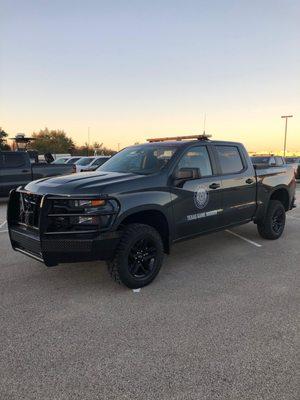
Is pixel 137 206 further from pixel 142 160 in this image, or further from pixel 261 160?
pixel 261 160

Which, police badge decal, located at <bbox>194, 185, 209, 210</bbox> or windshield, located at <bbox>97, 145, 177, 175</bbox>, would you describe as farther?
police badge decal, located at <bbox>194, 185, 209, 210</bbox>

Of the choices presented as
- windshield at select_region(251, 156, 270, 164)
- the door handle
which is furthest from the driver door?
windshield at select_region(251, 156, 270, 164)

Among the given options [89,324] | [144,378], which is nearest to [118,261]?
[89,324]

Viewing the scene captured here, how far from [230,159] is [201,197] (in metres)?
1.17

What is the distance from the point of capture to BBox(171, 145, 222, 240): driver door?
198 inches

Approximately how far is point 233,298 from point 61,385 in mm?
2221

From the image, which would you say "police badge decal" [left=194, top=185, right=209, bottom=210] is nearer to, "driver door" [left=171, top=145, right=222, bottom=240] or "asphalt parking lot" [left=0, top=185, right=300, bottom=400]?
"driver door" [left=171, top=145, right=222, bottom=240]

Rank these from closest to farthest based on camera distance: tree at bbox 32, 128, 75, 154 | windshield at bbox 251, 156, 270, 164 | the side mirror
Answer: the side mirror → windshield at bbox 251, 156, 270, 164 → tree at bbox 32, 128, 75, 154

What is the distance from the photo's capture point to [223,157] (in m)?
5.99

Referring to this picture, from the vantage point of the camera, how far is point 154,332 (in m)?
3.52

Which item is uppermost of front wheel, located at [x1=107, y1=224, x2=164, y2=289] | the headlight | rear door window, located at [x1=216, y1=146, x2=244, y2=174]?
rear door window, located at [x1=216, y1=146, x2=244, y2=174]

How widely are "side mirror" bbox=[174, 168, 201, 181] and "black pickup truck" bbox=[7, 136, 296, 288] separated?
0.01 m

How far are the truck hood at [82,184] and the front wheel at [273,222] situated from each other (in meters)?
3.18

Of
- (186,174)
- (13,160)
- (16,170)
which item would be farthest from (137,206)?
(13,160)
